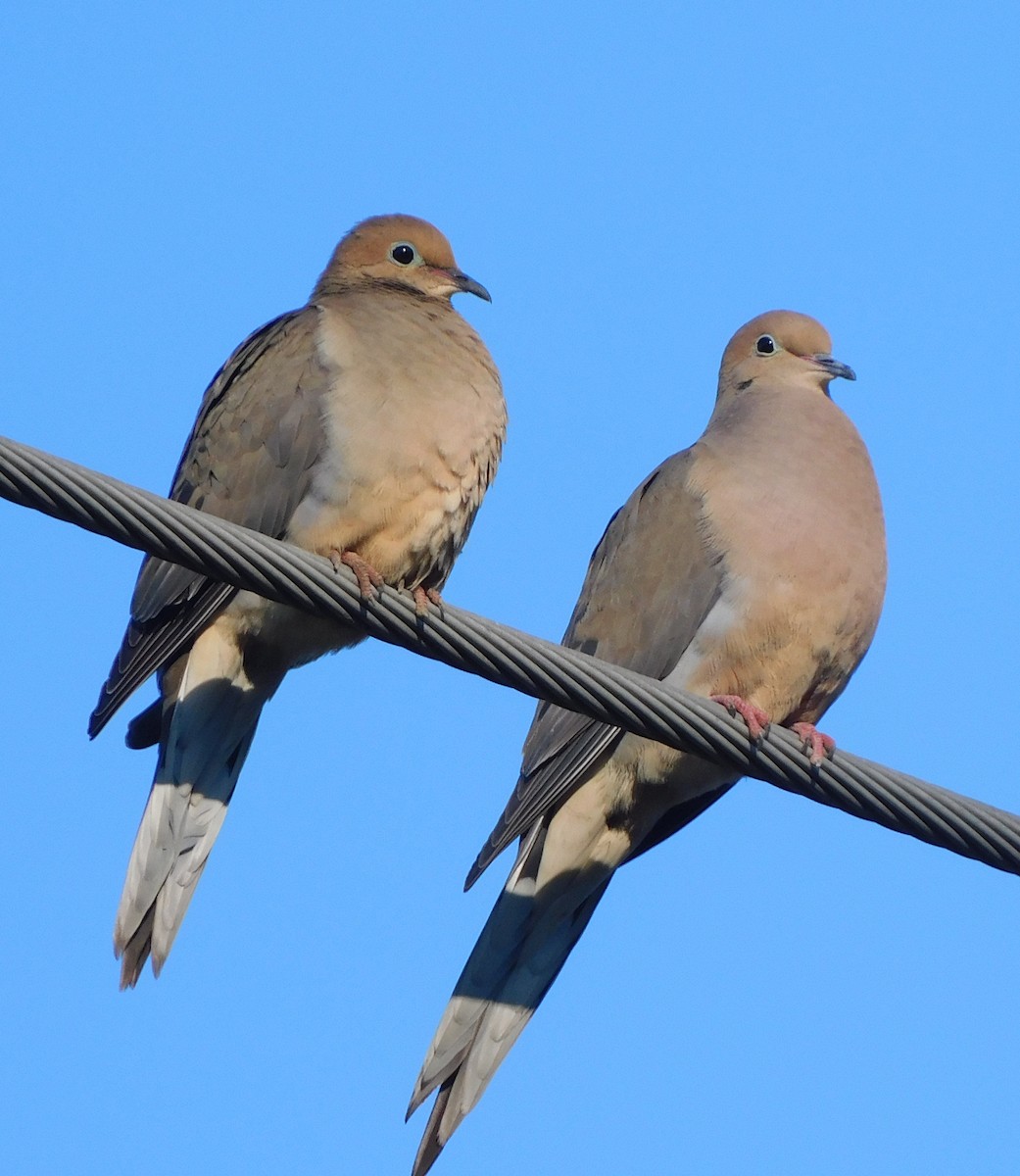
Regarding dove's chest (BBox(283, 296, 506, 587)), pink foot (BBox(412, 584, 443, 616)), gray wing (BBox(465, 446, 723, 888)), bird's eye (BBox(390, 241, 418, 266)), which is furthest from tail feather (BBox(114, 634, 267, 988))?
bird's eye (BBox(390, 241, 418, 266))

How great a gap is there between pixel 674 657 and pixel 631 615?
0.82 ft

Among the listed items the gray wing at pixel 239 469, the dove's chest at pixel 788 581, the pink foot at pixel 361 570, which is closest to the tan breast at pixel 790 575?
the dove's chest at pixel 788 581

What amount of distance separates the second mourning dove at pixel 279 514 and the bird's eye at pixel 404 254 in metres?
0.76

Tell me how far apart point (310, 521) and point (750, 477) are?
52.0 inches

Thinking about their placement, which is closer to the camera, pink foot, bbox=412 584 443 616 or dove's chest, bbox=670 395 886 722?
pink foot, bbox=412 584 443 616

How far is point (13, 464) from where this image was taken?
3363mm

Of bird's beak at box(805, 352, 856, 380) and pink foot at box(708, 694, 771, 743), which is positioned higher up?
bird's beak at box(805, 352, 856, 380)

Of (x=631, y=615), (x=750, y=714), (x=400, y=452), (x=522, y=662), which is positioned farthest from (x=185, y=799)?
(x=522, y=662)

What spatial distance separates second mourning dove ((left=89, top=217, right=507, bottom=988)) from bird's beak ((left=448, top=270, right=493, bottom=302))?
0.70 meters

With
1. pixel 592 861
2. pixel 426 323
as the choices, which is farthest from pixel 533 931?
pixel 426 323

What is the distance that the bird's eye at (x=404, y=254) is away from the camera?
6.51 meters

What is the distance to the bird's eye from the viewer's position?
6512 mm

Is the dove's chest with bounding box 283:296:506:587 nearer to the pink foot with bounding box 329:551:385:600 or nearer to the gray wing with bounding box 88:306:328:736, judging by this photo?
the gray wing with bounding box 88:306:328:736

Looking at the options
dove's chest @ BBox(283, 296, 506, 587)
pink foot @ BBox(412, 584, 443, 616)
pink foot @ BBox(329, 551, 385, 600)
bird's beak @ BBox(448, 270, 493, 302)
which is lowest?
pink foot @ BBox(412, 584, 443, 616)
